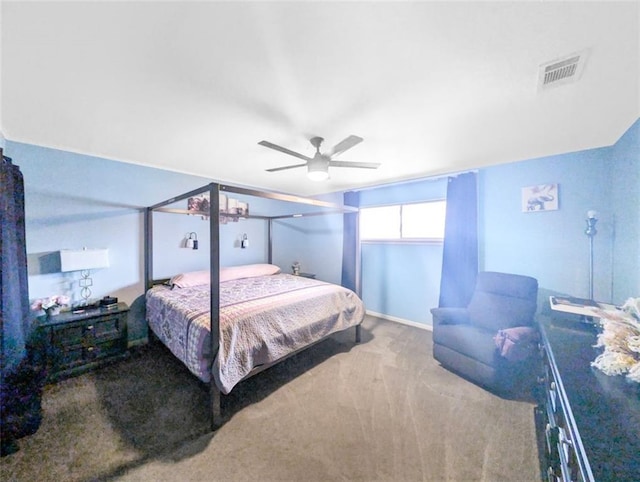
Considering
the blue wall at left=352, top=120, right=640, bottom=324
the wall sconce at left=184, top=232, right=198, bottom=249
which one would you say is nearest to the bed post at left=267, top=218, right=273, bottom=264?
the wall sconce at left=184, top=232, right=198, bottom=249


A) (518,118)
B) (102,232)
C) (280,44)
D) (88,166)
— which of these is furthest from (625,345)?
(88,166)

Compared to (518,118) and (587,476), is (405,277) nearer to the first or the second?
(518,118)

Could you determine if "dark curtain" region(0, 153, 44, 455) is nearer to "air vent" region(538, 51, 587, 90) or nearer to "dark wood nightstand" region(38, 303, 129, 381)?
"dark wood nightstand" region(38, 303, 129, 381)

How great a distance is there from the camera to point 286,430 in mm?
1695

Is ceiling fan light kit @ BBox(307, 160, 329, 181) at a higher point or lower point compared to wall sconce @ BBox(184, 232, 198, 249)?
higher

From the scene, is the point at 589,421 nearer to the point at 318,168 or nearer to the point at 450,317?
the point at 450,317

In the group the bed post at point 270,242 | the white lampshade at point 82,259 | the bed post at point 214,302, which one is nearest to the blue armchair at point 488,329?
the bed post at point 214,302

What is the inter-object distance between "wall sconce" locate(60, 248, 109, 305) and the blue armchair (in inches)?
151

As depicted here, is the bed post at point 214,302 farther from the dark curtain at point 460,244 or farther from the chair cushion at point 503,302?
the dark curtain at point 460,244

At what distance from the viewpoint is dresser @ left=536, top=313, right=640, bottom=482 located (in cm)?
69

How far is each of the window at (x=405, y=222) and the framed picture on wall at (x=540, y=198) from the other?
0.89 metres

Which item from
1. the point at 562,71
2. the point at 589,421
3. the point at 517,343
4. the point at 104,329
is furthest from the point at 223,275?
the point at 562,71

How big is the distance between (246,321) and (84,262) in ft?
6.60

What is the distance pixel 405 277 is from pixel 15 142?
5013 millimetres
